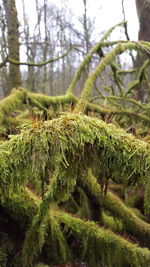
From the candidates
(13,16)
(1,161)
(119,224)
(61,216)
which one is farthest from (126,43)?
(1,161)

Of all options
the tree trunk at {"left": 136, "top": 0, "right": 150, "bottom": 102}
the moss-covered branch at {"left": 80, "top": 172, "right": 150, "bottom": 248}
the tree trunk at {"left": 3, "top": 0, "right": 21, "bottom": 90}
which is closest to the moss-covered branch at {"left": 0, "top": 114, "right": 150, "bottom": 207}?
the moss-covered branch at {"left": 80, "top": 172, "right": 150, "bottom": 248}

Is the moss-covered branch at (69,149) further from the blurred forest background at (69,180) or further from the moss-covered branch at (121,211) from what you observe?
the moss-covered branch at (121,211)

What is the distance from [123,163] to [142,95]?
7081 mm

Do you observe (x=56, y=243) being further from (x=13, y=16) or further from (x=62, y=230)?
(x=13, y=16)

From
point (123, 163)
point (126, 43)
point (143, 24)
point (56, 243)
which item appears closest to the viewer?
point (123, 163)

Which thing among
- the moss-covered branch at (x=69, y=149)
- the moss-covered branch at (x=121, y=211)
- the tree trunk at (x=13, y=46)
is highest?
the tree trunk at (x=13, y=46)

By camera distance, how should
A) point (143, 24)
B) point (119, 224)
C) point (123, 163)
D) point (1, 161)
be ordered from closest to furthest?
point (1, 161) < point (123, 163) < point (119, 224) < point (143, 24)

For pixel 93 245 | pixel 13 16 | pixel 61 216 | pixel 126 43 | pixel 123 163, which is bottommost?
pixel 93 245

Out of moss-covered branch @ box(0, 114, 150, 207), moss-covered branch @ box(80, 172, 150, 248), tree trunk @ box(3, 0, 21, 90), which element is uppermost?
tree trunk @ box(3, 0, 21, 90)

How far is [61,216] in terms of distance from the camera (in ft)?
9.68

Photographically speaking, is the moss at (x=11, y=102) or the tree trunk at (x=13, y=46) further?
the tree trunk at (x=13, y=46)

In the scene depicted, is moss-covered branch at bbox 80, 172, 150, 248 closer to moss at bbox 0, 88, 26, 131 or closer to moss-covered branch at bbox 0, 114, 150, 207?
moss at bbox 0, 88, 26, 131

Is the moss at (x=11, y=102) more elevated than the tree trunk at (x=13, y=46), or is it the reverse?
the tree trunk at (x=13, y=46)

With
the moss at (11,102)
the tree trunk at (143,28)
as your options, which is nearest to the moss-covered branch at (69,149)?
the moss at (11,102)
